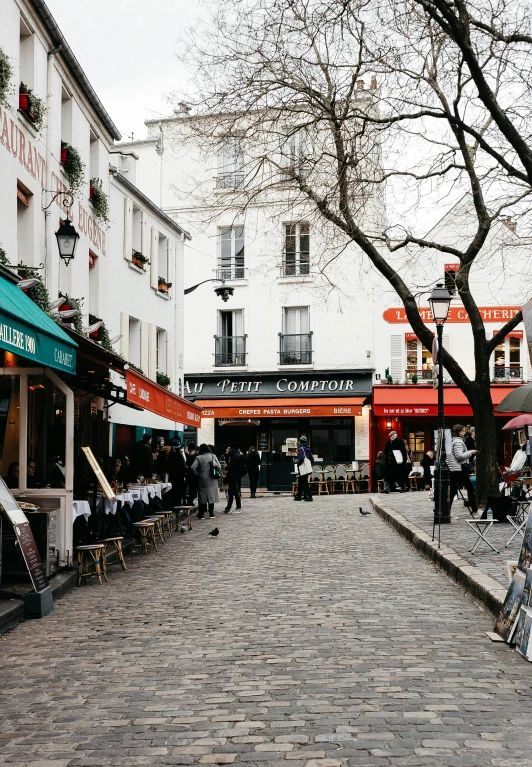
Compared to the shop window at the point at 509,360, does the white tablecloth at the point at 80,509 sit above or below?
below

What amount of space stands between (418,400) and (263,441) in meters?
6.00

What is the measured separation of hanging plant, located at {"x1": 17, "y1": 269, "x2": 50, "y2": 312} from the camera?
1294cm

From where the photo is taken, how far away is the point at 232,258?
34750 mm

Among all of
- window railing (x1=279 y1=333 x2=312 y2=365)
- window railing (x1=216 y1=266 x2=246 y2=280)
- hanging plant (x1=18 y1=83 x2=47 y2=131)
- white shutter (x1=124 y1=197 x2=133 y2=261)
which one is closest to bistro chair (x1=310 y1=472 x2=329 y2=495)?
window railing (x1=279 y1=333 x2=312 y2=365)

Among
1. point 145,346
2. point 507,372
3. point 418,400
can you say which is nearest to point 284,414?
point 418,400

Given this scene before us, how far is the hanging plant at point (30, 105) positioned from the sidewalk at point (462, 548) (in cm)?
853

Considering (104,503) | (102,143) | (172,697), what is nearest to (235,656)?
(172,697)

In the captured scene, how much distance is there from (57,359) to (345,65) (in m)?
7.51

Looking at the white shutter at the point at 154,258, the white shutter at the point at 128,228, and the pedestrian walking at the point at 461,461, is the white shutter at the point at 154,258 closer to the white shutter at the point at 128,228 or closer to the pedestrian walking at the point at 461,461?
the white shutter at the point at 128,228

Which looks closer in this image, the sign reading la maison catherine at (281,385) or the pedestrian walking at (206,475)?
the pedestrian walking at (206,475)

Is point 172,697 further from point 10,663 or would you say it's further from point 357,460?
point 357,460

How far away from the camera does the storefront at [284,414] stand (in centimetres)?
3166

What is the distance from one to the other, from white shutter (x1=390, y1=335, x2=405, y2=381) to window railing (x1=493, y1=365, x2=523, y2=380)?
10.4 feet

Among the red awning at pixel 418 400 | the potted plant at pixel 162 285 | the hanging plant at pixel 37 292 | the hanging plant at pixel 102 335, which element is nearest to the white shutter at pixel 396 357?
the red awning at pixel 418 400
